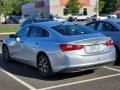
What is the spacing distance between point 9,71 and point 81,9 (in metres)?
70.8

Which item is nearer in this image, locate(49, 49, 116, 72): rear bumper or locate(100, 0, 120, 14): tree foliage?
locate(49, 49, 116, 72): rear bumper

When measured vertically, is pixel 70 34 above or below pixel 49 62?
above

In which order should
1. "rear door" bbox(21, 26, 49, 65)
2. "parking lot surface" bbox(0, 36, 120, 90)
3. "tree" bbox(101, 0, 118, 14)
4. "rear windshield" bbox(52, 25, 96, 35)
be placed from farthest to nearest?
"tree" bbox(101, 0, 118, 14) < "rear door" bbox(21, 26, 49, 65) < "rear windshield" bbox(52, 25, 96, 35) < "parking lot surface" bbox(0, 36, 120, 90)

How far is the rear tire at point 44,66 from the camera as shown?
30.4 ft

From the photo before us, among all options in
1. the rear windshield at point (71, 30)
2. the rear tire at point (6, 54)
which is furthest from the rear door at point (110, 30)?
the rear tire at point (6, 54)

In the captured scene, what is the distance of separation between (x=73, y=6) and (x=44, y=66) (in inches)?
2614

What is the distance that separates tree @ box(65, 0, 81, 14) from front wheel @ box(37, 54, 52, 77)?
65.7 metres

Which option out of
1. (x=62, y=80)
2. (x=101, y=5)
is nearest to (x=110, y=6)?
(x=101, y=5)

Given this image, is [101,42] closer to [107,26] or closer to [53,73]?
[53,73]

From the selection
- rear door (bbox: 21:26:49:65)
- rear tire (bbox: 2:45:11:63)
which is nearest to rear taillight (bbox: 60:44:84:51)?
rear door (bbox: 21:26:49:65)

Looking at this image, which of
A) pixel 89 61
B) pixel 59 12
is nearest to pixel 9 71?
pixel 89 61

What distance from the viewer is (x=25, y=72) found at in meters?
10.5

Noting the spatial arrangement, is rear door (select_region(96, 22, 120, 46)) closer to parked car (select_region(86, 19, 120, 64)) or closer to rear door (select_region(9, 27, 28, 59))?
parked car (select_region(86, 19, 120, 64))

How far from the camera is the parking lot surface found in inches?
331
